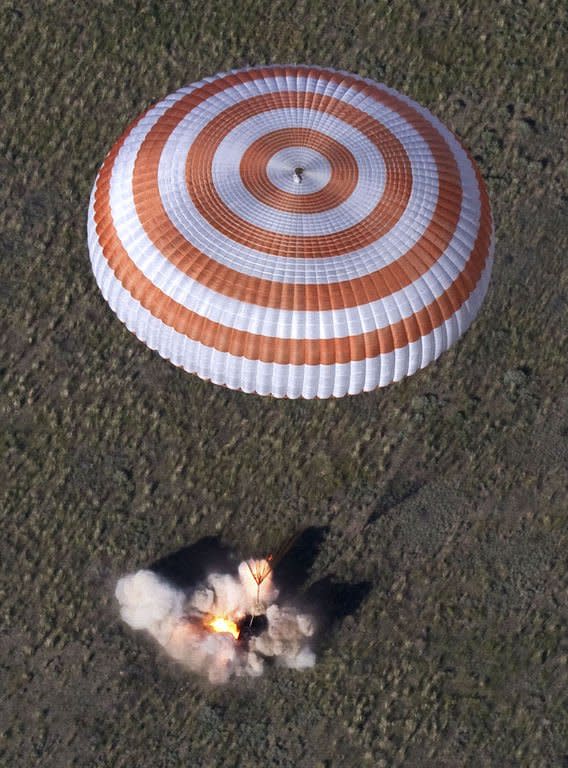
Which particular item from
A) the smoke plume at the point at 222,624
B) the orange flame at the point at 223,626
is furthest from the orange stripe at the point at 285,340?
the orange flame at the point at 223,626

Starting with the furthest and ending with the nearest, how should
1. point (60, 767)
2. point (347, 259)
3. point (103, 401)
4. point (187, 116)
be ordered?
point (103, 401) → point (60, 767) → point (187, 116) → point (347, 259)

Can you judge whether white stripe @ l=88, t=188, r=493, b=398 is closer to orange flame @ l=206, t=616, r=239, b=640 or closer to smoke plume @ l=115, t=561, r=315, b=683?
smoke plume @ l=115, t=561, r=315, b=683

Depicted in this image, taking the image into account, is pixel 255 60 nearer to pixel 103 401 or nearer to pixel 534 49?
pixel 534 49

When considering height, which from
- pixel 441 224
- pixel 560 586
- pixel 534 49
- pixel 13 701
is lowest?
pixel 560 586

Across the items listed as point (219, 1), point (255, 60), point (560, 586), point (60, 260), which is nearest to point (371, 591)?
point (560, 586)

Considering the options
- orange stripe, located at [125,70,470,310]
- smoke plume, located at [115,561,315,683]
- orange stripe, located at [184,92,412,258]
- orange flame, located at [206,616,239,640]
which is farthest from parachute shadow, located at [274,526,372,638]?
orange stripe, located at [184,92,412,258]

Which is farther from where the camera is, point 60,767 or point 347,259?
point 60,767
